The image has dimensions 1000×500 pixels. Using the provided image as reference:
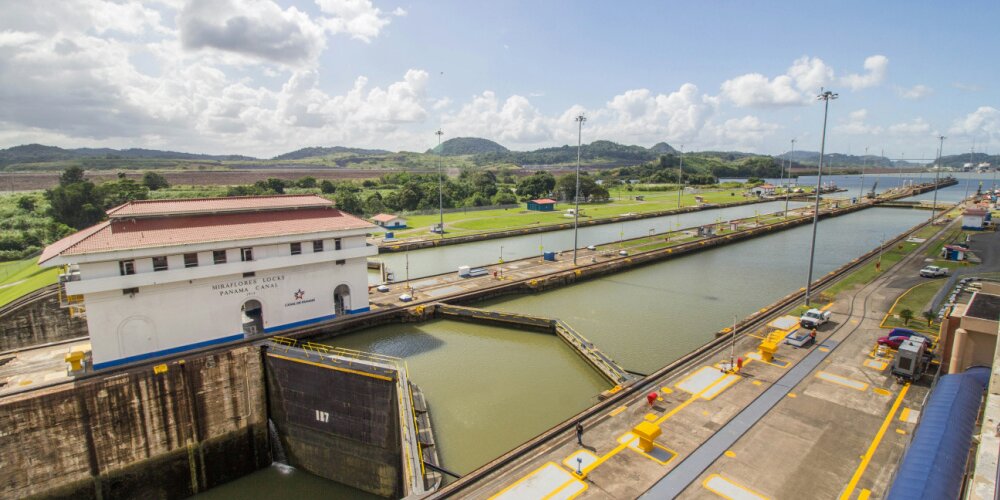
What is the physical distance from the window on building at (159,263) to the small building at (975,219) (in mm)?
93014

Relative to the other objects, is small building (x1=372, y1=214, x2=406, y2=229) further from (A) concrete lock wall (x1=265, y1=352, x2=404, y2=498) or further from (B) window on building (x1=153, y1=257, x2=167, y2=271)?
(A) concrete lock wall (x1=265, y1=352, x2=404, y2=498)

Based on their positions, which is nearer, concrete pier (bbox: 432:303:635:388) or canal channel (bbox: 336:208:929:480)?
canal channel (bbox: 336:208:929:480)

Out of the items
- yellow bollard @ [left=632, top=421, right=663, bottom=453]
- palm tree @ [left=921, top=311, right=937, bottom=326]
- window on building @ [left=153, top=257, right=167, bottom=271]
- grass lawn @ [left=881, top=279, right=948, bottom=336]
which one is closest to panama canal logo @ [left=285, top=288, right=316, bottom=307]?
window on building @ [left=153, top=257, right=167, bottom=271]

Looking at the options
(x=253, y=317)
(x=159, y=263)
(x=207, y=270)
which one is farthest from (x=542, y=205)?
(x=159, y=263)

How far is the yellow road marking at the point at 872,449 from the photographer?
49.3 ft

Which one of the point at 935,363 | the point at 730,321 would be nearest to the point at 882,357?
the point at 935,363

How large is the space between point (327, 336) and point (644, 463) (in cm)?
2073

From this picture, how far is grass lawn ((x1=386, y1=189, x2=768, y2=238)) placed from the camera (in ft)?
238

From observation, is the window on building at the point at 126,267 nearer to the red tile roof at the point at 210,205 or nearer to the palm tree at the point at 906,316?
the red tile roof at the point at 210,205

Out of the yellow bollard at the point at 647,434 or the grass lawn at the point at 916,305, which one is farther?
the grass lawn at the point at 916,305

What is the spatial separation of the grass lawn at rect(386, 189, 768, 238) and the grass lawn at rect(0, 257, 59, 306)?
118ft

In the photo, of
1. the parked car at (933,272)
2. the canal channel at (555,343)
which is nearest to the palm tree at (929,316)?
the canal channel at (555,343)

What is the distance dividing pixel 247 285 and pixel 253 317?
3932 millimetres

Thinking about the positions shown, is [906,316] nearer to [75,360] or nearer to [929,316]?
[929,316]
